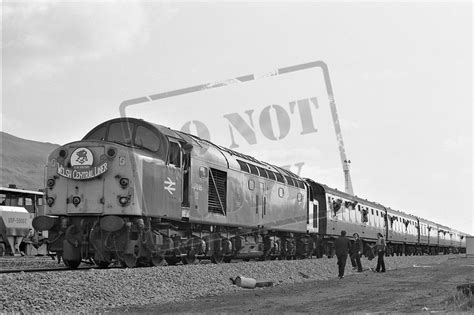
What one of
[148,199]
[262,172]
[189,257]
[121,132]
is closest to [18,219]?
[262,172]

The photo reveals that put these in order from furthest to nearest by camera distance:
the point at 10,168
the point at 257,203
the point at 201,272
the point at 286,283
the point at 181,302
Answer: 1. the point at 10,168
2. the point at 257,203
3. the point at 286,283
4. the point at 201,272
5. the point at 181,302

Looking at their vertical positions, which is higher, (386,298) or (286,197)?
(286,197)

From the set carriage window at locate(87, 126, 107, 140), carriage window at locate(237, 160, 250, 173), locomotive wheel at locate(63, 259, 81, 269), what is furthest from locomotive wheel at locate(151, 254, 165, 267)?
carriage window at locate(237, 160, 250, 173)

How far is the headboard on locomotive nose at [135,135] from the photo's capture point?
1831cm

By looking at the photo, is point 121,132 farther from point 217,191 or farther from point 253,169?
point 253,169

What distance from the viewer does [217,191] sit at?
859 inches

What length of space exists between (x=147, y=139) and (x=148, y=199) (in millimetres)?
2116

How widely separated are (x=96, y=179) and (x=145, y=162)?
57.8 inches

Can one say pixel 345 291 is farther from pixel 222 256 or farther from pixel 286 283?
pixel 222 256

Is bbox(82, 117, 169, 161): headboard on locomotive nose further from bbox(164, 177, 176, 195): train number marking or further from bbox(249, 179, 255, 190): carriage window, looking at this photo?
bbox(249, 179, 255, 190): carriage window

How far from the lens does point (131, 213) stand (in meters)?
16.9

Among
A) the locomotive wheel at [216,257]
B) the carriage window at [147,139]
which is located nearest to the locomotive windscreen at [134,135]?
the carriage window at [147,139]

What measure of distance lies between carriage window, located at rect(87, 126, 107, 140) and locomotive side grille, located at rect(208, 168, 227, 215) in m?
4.09

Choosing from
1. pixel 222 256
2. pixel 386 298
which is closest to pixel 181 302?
pixel 386 298
